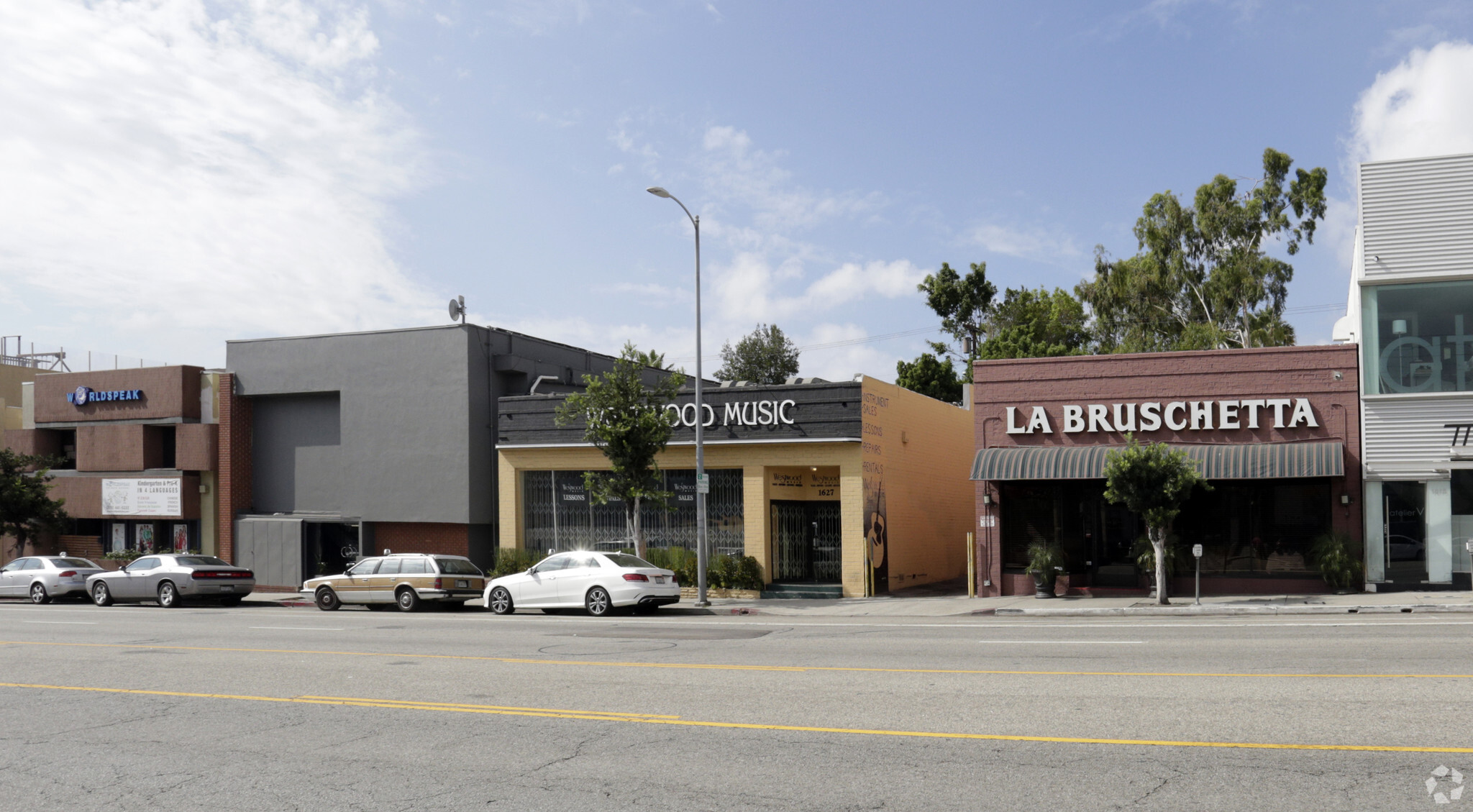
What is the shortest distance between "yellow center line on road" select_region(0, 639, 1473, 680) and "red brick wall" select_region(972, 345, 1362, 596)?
1324 centimetres

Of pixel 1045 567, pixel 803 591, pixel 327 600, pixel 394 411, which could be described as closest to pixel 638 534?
pixel 803 591

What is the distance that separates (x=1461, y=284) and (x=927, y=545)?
1382 centimetres

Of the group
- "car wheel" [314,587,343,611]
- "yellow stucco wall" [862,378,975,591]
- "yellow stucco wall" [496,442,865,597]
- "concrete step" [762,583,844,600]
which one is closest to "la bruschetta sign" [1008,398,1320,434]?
"yellow stucco wall" [862,378,975,591]

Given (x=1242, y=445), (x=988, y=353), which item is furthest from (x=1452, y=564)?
(x=988, y=353)

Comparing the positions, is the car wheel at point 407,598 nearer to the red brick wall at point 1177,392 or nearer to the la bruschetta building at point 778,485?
the la bruschetta building at point 778,485

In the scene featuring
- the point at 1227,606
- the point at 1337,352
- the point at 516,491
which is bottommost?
the point at 1227,606

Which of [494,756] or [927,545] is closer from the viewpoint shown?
[494,756]

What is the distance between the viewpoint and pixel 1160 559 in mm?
21391

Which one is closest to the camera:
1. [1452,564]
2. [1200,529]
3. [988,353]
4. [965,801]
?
[965,801]

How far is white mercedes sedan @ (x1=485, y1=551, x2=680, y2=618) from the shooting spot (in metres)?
22.0

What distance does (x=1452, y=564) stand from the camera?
2219 cm

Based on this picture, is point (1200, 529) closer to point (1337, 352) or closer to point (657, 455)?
point (1337, 352)

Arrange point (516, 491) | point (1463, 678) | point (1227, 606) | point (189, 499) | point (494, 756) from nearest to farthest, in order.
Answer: point (494, 756) < point (1463, 678) < point (1227, 606) < point (516, 491) < point (189, 499)

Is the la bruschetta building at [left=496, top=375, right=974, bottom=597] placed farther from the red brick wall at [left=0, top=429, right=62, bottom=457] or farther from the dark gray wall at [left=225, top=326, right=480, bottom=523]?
the red brick wall at [left=0, top=429, right=62, bottom=457]
